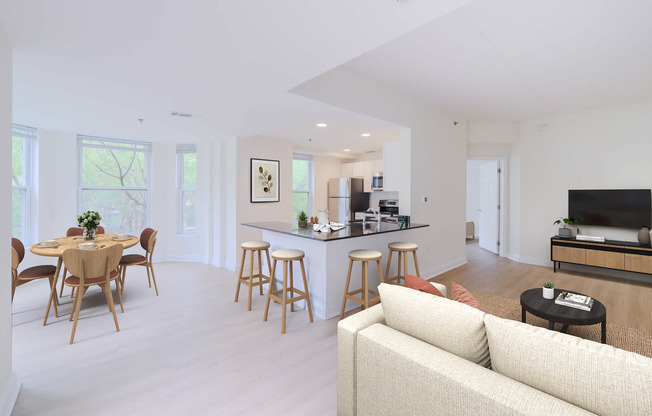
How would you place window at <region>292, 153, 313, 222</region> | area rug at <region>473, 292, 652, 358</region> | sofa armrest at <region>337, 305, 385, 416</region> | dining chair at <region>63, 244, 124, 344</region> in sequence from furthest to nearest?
window at <region>292, 153, 313, 222</region>, dining chair at <region>63, 244, 124, 344</region>, area rug at <region>473, 292, 652, 358</region>, sofa armrest at <region>337, 305, 385, 416</region>

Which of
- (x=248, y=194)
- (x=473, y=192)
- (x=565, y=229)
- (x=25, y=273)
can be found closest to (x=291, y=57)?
(x=248, y=194)

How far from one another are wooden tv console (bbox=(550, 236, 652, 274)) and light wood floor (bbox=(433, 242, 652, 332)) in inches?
10.1

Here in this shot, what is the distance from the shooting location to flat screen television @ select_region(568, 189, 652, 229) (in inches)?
184

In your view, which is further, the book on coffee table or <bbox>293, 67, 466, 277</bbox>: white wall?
<bbox>293, 67, 466, 277</bbox>: white wall

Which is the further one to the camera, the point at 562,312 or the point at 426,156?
the point at 426,156

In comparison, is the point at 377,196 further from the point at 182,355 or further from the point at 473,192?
the point at 182,355

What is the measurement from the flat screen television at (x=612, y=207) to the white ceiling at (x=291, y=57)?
1.48 m

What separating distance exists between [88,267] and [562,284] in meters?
6.25

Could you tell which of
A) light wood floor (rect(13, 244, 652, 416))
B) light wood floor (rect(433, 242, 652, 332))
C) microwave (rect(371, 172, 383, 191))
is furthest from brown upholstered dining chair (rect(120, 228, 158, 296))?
microwave (rect(371, 172, 383, 191))

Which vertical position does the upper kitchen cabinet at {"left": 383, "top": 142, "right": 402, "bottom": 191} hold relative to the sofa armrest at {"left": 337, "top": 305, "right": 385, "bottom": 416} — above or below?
above

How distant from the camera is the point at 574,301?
2652 mm

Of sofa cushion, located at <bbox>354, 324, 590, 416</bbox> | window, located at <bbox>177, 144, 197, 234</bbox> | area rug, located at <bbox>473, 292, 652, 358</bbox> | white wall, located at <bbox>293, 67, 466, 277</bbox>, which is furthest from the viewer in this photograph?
window, located at <bbox>177, 144, 197, 234</bbox>

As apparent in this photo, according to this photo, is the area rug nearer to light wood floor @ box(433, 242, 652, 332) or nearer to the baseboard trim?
light wood floor @ box(433, 242, 652, 332)

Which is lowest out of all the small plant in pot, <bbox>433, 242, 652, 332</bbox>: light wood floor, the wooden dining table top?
<bbox>433, 242, 652, 332</bbox>: light wood floor
